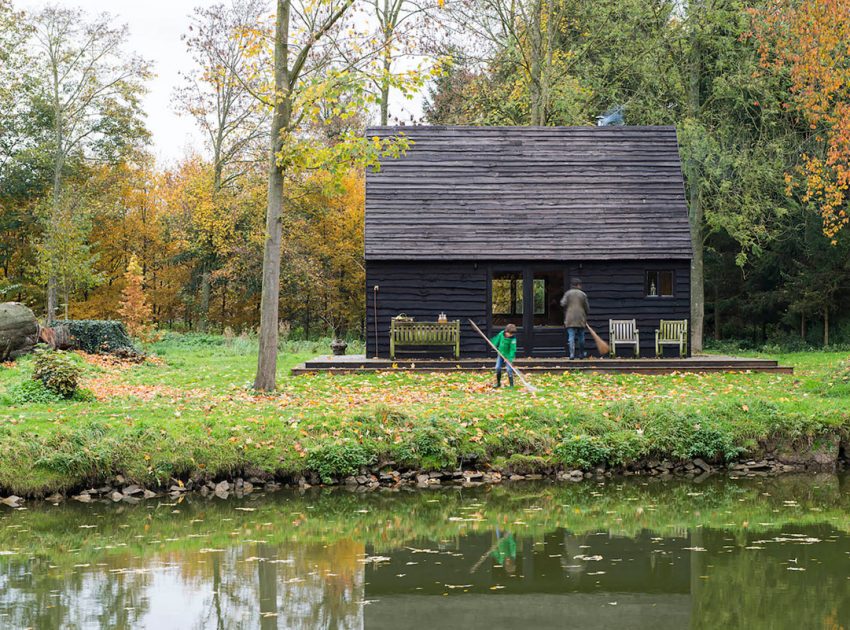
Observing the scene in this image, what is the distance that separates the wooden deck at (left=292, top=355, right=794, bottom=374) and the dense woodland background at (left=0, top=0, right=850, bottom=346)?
15.5 ft

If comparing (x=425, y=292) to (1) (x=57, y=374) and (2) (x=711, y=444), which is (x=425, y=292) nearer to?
(1) (x=57, y=374)

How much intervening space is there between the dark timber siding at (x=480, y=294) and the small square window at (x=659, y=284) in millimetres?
185

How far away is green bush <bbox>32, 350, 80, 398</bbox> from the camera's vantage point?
15.1 metres

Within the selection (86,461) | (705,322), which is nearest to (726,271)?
(705,322)

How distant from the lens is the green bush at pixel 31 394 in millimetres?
14797

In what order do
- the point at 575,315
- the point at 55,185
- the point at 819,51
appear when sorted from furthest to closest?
the point at 55,185, the point at 819,51, the point at 575,315

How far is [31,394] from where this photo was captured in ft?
49.3

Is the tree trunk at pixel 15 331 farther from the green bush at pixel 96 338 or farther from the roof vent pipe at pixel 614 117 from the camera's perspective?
the roof vent pipe at pixel 614 117

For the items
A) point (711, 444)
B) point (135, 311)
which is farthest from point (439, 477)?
point (135, 311)

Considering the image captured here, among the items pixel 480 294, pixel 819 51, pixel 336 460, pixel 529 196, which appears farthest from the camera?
pixel 529 196

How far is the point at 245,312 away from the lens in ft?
132

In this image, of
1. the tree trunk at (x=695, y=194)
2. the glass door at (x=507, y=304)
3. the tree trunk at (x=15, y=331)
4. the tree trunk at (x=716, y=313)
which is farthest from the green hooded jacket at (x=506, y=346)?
the tree trunk at (x=716, y=313)

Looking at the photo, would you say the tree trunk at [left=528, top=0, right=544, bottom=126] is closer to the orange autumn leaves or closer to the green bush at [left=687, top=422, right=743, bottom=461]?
the orange autumn leaves

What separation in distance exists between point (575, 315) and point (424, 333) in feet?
11.2
